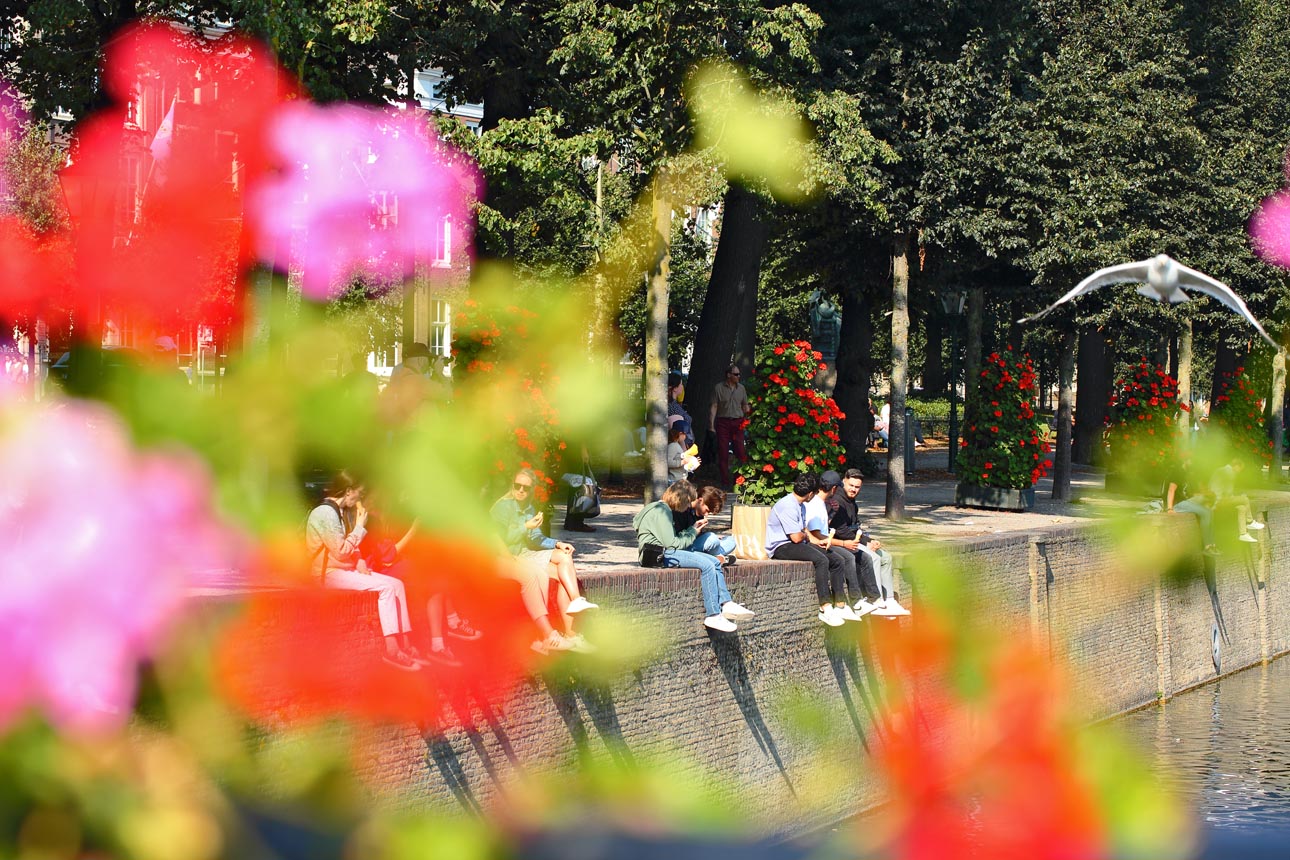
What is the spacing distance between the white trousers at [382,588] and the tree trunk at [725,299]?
23877mm

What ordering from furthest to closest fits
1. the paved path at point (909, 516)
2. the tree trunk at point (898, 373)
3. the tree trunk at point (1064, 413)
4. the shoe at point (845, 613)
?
the tree trunk at point (1064, 413) → the tree trunk at point (898, 373) → the paved path at point (909, 516) → the shoe at point (845, 613)

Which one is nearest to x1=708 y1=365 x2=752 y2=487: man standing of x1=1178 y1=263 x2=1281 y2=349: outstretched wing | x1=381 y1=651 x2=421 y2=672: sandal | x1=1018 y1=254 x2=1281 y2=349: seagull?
x1=1018 y1=254 x2=1281 y2=349: seagull

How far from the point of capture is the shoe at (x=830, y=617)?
43.1 feet

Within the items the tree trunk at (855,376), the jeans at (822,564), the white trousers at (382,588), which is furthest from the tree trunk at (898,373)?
the white trousers at (382,588)

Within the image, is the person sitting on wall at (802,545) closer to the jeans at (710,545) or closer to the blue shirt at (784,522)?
the blue shirt at (784,522)

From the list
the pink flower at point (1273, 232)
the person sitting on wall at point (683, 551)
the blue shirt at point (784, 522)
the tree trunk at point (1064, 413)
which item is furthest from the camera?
the pink flower at point (1273, 232)

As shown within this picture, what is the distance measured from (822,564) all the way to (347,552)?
485 inches

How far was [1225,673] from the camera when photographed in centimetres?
2456

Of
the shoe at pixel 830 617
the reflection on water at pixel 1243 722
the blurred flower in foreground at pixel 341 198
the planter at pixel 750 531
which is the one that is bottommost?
the reflection on water at pixel 1243 722

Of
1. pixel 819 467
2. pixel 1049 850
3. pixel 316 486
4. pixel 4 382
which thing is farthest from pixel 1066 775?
pixel 819 467

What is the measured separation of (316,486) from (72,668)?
256 mm

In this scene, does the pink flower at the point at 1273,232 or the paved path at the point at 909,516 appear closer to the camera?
the paved path at the point at 909,516

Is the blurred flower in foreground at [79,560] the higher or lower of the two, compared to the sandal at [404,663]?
higher

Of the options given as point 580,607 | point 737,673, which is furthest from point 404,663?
point 737,673
